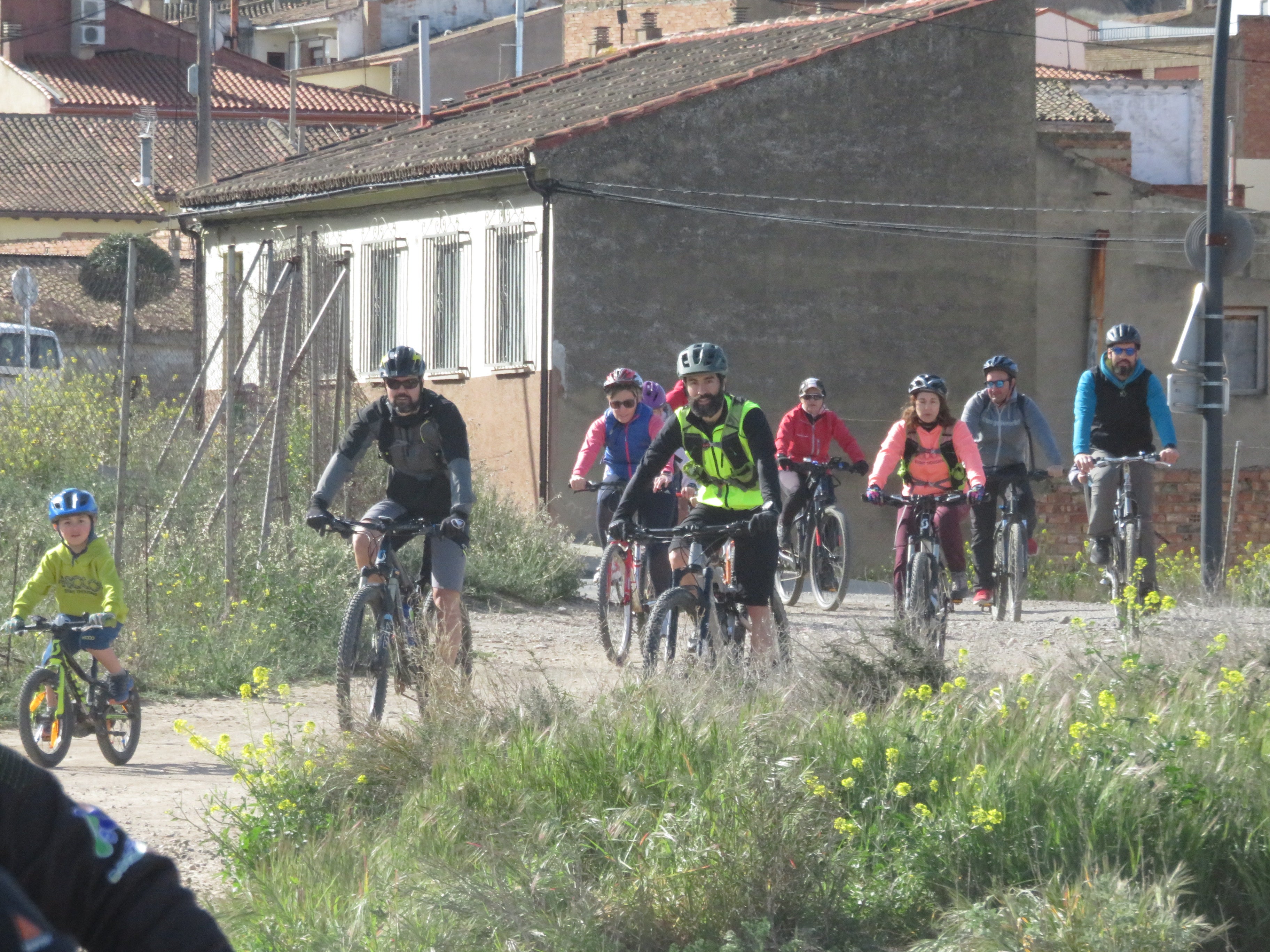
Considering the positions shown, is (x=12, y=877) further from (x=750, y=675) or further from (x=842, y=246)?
(x=842, y=246)

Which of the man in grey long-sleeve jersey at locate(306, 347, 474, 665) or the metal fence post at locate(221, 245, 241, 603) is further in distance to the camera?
the metal fence post at locate(221, 245, 241, 603)

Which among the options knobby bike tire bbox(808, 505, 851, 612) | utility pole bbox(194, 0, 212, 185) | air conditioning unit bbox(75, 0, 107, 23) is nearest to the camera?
knobby bike tire bbox(808, 505, 851, 612)

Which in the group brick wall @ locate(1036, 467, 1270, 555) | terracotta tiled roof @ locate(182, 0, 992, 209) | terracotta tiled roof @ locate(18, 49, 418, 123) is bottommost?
brick wall @ locate(1036, 467, 1270, 555)

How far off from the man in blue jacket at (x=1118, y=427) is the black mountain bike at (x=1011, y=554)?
59cm

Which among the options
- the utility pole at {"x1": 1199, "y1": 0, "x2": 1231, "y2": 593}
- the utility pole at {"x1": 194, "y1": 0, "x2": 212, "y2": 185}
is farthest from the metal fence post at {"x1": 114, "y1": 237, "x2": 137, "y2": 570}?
the utility pole at {"x1": 194, "y1": 0, "x2": 212, "y2": 185}

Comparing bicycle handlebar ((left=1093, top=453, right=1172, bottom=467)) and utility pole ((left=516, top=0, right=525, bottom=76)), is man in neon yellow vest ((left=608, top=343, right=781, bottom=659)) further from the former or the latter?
utility pole ((left=516, top=0, right=525, bottom=76))

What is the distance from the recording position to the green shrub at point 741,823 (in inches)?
202

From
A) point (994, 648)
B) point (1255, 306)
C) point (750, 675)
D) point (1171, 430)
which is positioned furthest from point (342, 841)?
point (1255, 306)

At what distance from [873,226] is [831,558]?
939 cm

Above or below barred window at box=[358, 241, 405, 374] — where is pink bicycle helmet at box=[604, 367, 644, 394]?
below

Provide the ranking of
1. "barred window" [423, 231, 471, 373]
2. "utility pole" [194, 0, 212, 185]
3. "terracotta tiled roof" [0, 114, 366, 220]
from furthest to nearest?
"terracotta tiled roof" [0, 114, 366, 220] → "utility pole" [194, 0, 212, 185] → "barred window" [423, 231, 471, 373]

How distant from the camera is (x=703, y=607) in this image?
28.7 ft

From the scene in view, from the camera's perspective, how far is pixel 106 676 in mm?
8547

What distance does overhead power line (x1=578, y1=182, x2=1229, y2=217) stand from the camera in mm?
21609
